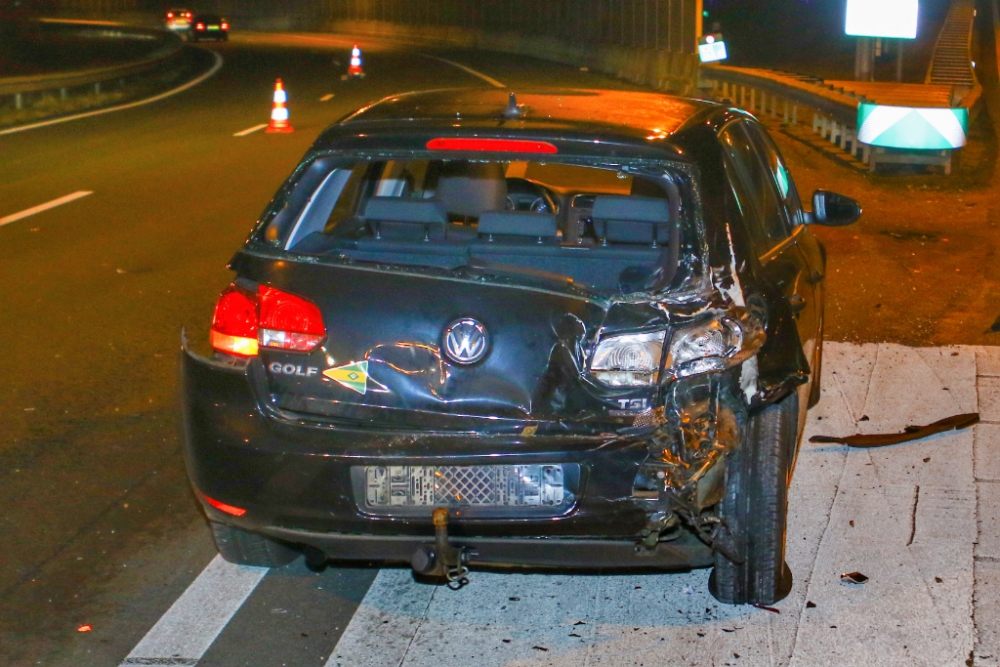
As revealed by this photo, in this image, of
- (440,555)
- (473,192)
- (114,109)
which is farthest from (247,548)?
(114,109)

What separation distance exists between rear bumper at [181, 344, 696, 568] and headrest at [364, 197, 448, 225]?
0.74 m

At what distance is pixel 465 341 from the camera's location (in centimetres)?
398

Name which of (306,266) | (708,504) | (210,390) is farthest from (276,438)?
(708,504)

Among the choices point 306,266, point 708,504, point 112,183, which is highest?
point 306,266

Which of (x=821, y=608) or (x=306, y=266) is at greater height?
(x=306, y=266)

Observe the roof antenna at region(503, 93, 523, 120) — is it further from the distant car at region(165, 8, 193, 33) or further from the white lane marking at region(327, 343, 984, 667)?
the distant car at region(165, 8, 193, 33)

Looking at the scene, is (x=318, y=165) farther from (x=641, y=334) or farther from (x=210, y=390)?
(x=641, y=334)

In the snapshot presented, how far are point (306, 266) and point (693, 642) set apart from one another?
1695mm

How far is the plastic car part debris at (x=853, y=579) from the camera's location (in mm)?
4652

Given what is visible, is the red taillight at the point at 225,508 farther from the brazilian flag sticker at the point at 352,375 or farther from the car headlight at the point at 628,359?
the car headlight at the point at 628,359

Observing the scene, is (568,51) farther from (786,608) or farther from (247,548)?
(786,608)

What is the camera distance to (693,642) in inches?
166

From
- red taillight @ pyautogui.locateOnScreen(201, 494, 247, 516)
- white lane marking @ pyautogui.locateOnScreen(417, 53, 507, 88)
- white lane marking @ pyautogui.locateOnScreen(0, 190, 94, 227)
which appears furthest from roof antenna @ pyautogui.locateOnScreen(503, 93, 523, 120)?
white lane marking @ pyautogui.locateOnScreen(417, 53, 507, 88)

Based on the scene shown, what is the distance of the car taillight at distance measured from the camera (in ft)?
13.4
